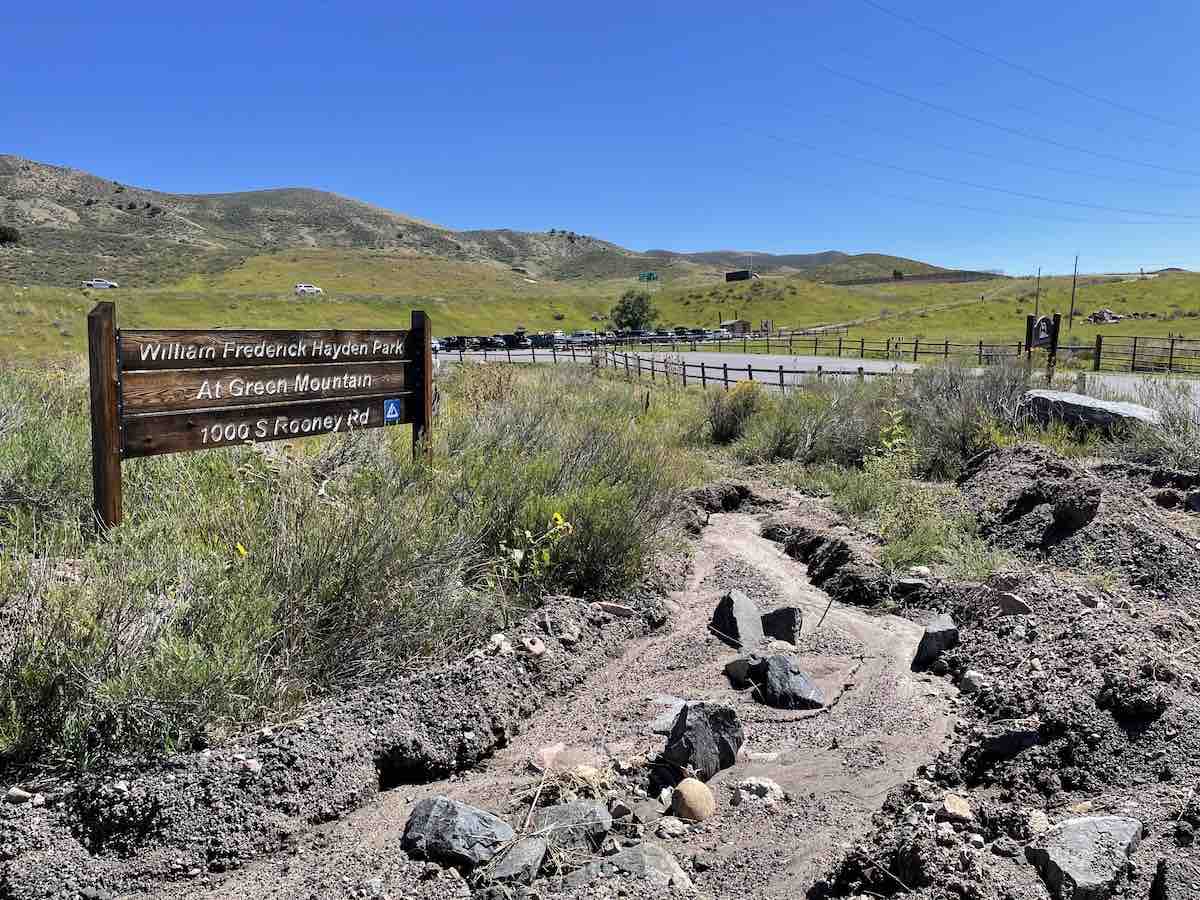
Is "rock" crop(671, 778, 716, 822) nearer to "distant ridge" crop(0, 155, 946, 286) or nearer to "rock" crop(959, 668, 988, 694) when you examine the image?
"rock" crop(959, 668, 988, 694)

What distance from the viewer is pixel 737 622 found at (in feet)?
18.4

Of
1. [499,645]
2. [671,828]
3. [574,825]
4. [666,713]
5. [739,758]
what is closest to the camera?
[574,825]

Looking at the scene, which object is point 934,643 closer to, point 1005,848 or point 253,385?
point 1005,848

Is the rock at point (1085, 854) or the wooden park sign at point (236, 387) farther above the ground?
the wooden park sign at point (236, 387)

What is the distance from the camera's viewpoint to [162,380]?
508 cm

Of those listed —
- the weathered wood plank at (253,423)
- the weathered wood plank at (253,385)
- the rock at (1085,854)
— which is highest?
the weathered wood plank at (253,385)

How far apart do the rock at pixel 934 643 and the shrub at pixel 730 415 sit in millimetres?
8354

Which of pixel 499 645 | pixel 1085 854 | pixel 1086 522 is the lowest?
pixel 499 645

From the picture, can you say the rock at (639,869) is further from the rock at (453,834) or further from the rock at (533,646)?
the rock at (533,646)

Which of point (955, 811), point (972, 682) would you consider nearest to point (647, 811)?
point (955, 811)

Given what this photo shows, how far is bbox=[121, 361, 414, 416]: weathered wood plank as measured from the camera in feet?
16.5

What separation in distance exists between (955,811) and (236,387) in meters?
4.82

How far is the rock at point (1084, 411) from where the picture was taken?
32.5 feet

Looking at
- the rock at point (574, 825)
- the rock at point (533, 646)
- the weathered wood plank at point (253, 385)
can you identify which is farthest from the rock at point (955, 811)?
the weathered wood plank at point (253, 385)
